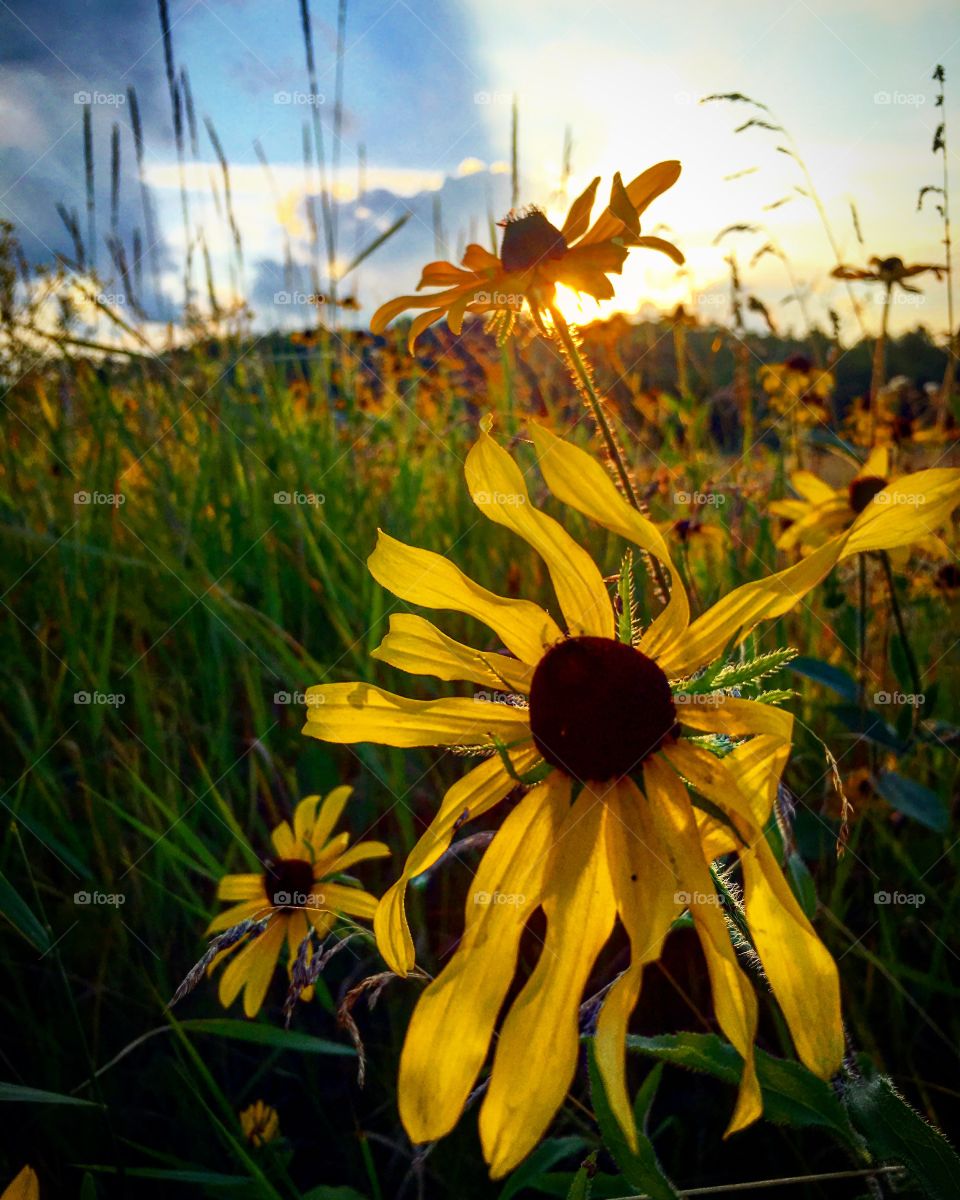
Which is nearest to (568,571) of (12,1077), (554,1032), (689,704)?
(689,704)

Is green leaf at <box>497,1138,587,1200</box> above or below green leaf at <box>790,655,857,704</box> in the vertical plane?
below

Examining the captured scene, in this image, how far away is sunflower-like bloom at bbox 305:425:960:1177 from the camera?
49cm

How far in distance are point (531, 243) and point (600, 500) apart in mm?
464

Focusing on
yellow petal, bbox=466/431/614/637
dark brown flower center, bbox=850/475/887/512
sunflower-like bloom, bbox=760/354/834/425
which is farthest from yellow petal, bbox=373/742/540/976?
sunflower-like bloom, bbox=760/354/834/425

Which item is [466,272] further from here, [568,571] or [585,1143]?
[585,1143]

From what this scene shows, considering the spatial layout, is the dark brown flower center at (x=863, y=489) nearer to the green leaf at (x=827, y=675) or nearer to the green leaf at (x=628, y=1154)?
the green leaf at (x=827, y=675)

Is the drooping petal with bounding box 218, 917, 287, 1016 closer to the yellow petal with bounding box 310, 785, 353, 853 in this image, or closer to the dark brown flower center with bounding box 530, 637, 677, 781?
the yellow petal with bounding box 310, 785, 353, 853

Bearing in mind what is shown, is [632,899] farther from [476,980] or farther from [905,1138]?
[905,1138]

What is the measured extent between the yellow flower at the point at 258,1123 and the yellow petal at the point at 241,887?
0.82ft

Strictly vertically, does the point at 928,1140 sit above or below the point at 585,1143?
above

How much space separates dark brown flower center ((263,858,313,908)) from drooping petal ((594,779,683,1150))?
563 mm

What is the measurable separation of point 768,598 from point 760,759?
121mm

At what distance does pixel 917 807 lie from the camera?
1197 mm

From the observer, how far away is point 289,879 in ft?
3.45
